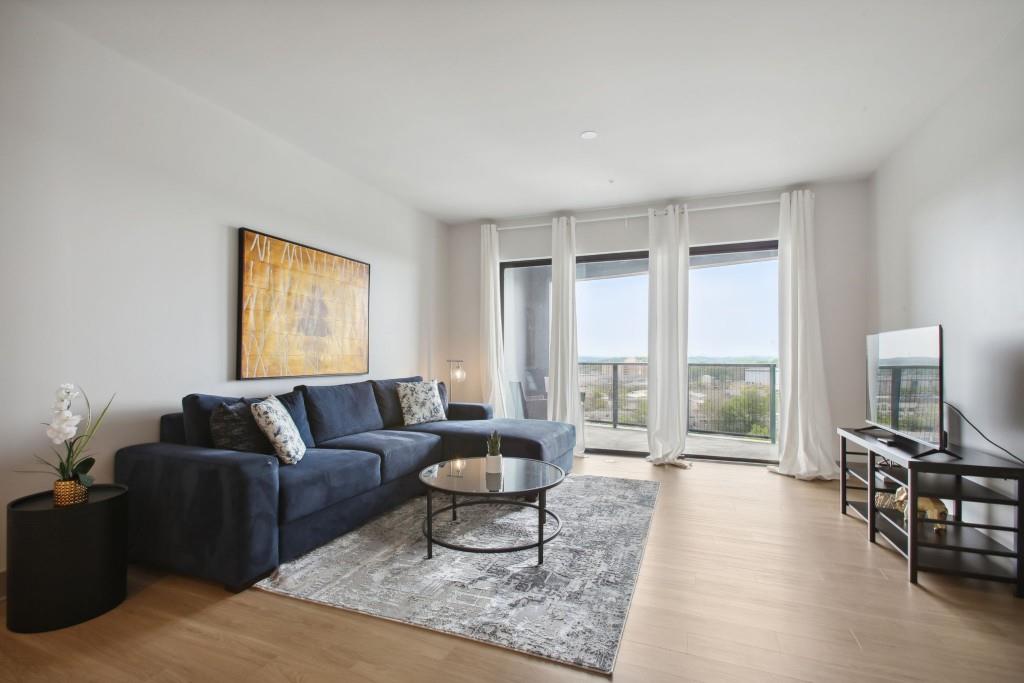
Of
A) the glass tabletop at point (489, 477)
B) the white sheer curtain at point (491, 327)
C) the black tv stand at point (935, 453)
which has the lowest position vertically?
the glass tabletop at point (489, 477)

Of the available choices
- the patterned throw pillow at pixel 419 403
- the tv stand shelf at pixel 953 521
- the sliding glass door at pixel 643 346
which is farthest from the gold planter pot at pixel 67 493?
the sliding glass door at pixel 643 346

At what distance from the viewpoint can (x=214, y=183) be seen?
10.4 feet

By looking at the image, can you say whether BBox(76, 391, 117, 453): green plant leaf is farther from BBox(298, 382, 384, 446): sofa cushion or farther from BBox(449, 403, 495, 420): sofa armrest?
BBox(449, 403, 495, 420): sofa armrest

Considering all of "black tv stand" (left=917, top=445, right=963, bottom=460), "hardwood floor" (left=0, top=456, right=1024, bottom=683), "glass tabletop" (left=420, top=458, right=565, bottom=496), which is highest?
"black tv stand" (left=917, top=445, right=963, bottom=460)

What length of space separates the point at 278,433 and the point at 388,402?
1524mm

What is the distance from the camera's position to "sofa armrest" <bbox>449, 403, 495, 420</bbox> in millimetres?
4762

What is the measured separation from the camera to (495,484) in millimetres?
2686

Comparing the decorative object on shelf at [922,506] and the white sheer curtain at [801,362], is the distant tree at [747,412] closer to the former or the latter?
the white sheer curtain at [801,362]

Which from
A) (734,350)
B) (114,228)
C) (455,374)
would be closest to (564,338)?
(455,374)

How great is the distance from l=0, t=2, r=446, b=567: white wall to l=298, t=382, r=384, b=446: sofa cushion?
324 millimetres

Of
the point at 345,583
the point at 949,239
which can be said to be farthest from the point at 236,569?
the point at 949,239

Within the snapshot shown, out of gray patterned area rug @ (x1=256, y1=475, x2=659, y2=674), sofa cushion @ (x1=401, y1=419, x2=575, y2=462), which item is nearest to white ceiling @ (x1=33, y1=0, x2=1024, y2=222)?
sofa cushion @ (x1=401, y1=419, x2=575, y2=462)

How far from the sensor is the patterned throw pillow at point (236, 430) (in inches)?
108

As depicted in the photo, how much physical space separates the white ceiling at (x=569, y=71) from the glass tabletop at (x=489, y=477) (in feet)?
7.72
